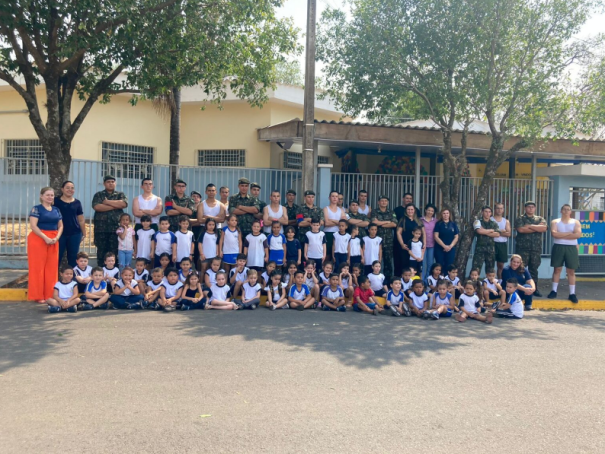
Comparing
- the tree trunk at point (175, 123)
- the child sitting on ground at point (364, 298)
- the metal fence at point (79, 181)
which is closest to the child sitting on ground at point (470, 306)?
the child sitting on ground at point (364, 298)

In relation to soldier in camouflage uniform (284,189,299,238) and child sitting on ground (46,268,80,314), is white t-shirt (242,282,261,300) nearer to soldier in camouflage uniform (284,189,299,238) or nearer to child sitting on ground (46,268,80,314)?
soldier in camouflage uniform (284,189,299,238)

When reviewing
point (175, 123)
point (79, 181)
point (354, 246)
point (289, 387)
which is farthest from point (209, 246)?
point (175, 123)

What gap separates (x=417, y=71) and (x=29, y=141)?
478 inches

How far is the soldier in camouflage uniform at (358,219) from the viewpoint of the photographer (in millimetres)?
10352

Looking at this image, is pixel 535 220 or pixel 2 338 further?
pixel 535 220

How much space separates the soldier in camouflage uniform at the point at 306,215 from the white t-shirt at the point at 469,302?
9.11ft

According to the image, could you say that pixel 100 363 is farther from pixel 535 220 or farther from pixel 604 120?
pixel 604 120

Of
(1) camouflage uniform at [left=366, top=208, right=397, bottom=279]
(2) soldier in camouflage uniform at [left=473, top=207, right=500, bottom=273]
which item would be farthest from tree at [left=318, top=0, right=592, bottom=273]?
(1) camouflage uniform at [left=366, top=208, right=397, bottom=279]

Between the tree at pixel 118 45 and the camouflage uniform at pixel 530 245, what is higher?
the tree at pixel 118 45

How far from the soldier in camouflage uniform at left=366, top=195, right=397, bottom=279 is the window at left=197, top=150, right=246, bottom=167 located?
903cm

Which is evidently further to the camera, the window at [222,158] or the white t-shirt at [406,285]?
the window at [222,158]

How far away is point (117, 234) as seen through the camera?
944 centimetres

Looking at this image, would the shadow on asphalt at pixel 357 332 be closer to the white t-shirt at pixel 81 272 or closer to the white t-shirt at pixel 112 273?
the white t-shirt at pixel 112 273

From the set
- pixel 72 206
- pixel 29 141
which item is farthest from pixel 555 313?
pixel 29 141
